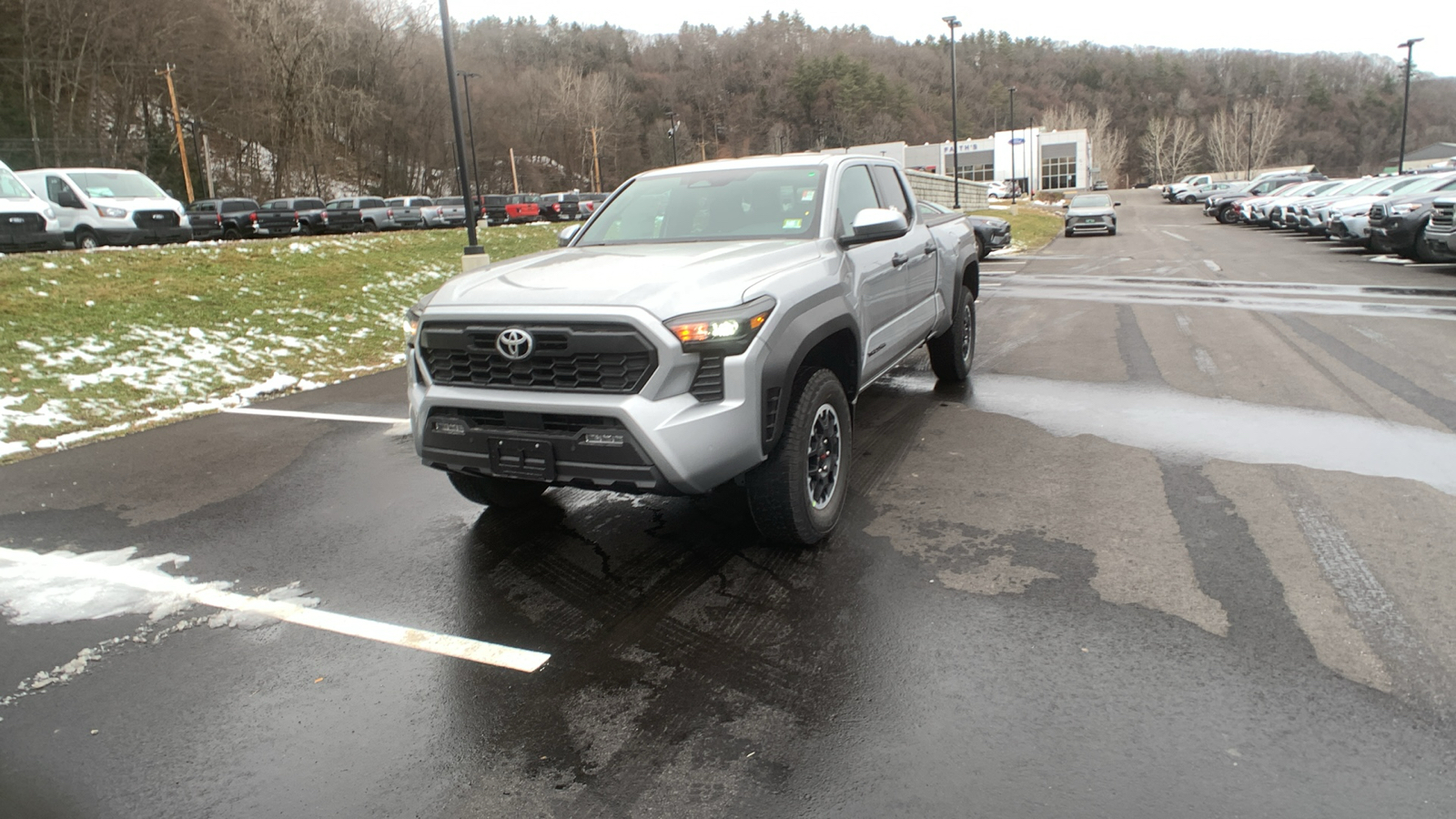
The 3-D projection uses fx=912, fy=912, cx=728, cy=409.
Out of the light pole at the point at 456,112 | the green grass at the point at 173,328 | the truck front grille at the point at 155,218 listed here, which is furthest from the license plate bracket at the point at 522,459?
the truck front grille at the point at 155,218

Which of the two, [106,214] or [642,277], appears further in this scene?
[106,214]

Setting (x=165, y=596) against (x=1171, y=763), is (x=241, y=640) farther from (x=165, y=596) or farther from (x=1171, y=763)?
(x=1171, y=763)

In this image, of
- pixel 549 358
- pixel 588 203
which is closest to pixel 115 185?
pixel 549 358

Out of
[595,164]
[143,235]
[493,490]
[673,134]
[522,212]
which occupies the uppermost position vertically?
[673,134]

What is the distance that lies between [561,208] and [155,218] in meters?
25.0

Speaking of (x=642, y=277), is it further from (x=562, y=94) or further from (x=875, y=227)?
(x=562, y=94)

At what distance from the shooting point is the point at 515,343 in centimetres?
387

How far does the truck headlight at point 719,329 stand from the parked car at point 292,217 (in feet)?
106

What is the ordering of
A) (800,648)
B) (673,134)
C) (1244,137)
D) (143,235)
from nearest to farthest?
1. (800,648)
2. (143,235)
3. (673,134)
4. (1244,137)

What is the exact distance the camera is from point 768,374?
3.91m

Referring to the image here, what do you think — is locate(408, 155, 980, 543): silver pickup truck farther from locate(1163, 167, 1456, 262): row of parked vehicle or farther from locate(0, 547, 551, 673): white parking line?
locate(1163, 167, 1456, 262): row of parked vehicle

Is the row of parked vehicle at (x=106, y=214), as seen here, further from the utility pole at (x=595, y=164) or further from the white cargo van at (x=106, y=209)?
the utility pole at (x=595, y=164)

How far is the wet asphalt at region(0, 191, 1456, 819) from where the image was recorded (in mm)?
2738

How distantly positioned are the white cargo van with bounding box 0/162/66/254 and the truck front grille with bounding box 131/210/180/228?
279 cm
